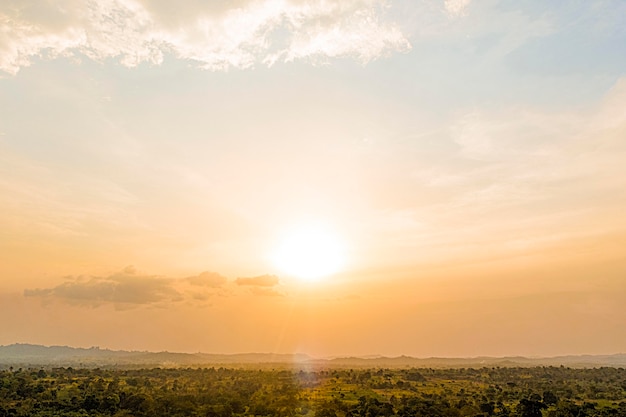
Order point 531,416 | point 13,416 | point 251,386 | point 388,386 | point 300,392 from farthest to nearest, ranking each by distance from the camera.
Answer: point 388,386 → point 251,386 → point 300,392 → point 531,416 → point 13,416

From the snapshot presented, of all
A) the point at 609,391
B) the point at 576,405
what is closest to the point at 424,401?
the point at 576,405

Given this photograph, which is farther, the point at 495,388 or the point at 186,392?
the point at 495,388

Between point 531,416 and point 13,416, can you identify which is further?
point 531,416

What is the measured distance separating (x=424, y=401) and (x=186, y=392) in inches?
3111

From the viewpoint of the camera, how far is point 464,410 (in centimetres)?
13050

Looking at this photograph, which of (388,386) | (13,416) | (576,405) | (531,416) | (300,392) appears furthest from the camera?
(388,386)

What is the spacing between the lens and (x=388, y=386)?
193 m

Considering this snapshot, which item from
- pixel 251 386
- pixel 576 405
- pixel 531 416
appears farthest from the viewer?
pixel 251 386

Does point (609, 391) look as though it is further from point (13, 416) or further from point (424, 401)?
point (13, 416)

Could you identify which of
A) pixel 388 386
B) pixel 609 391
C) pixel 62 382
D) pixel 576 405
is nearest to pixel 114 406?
pixel 62 382

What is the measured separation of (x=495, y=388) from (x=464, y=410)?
2570 inches

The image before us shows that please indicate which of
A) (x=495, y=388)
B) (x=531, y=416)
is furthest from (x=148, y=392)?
(x=495, y=388)

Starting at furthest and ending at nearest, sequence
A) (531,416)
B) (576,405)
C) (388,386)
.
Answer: (388,386) < (576,405) < (531,416)

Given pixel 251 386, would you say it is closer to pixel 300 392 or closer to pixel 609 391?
pixel 300 392
